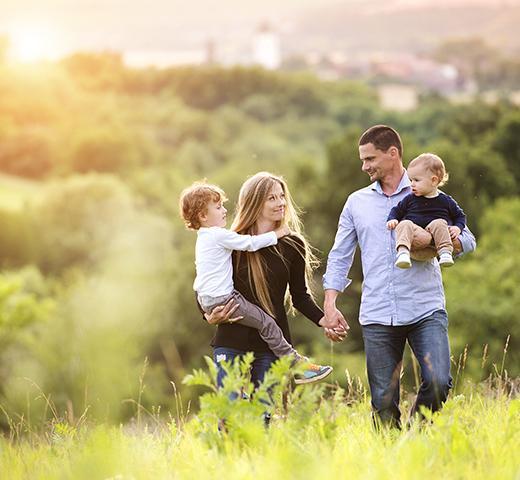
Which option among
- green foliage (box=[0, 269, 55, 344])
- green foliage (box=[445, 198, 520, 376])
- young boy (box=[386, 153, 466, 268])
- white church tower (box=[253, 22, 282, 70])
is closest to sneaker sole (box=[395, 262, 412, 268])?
young boy (box=[386, 153, 466, 268])

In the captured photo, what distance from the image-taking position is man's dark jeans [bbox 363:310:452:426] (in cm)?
520

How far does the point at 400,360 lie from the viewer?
549 centimetres

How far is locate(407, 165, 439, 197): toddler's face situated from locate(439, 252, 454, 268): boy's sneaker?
37 centimetres

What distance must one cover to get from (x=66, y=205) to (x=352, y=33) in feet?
253

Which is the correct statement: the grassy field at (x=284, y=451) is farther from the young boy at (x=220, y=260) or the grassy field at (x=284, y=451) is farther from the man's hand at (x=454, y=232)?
the man's hand at (x=454, y=232)

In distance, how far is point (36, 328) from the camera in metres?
38.3

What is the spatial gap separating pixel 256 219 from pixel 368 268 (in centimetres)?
67

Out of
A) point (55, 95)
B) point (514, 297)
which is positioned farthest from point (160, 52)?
point (514, 297)

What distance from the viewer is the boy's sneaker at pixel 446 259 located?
200 inches

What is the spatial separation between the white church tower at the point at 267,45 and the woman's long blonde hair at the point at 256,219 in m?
122

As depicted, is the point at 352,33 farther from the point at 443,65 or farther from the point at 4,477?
the point at 4,477

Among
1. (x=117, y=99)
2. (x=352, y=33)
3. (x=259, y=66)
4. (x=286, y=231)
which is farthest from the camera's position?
(x=352, y=33)

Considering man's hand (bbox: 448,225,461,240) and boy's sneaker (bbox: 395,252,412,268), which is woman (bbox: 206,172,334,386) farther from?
man's hand (bbox: 448,225,461,240)

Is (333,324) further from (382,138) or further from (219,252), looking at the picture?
(382,138)
